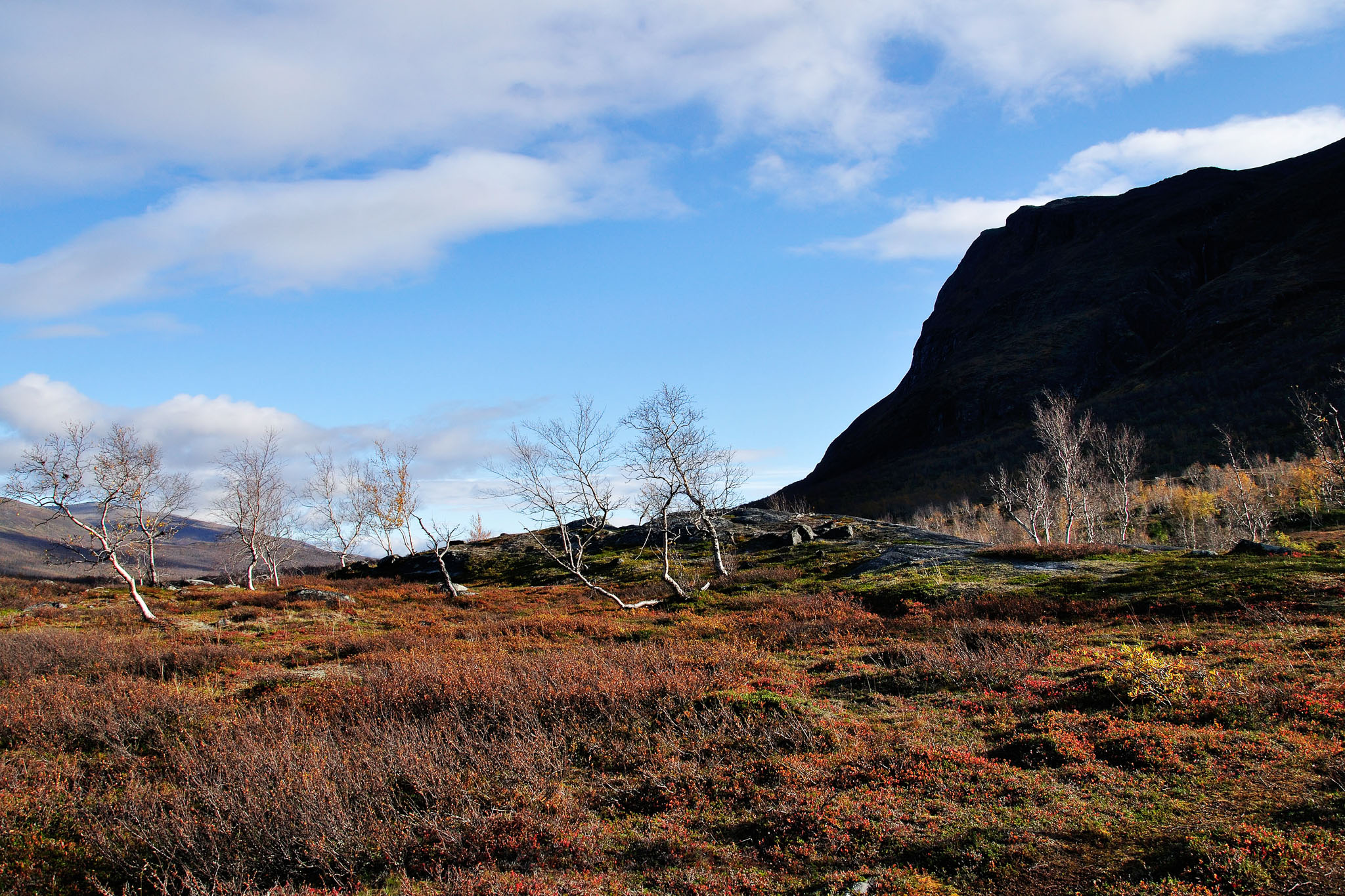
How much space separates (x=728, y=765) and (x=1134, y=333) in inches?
5709

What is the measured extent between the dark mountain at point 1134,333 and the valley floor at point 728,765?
234ft

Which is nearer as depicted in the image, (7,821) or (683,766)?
(7,821)

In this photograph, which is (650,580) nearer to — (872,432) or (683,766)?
(683,766)

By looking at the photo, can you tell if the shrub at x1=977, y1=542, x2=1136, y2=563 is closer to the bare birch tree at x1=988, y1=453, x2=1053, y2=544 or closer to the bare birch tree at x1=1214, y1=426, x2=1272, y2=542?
the bare birch tree at x1=988, y1=453, x2=1053, y2=544

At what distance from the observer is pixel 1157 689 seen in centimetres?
791

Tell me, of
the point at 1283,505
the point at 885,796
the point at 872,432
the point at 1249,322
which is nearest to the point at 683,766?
the point at 885,796

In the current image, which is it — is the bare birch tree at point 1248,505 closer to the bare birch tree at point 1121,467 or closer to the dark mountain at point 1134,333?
the bare birch tree at point 1121,467

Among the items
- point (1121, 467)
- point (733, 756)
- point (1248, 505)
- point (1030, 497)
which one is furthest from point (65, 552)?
point (1121, 467)

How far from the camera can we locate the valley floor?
16.4 feet

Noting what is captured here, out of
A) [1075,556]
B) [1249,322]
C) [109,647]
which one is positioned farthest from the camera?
[1249,322]

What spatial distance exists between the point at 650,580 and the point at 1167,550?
20.9m

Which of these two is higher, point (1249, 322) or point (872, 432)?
point (1249, 322)

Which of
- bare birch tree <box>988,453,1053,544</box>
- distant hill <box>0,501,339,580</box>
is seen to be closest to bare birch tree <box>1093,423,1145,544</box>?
bare birch tree <box>988,453,1053,544</box>

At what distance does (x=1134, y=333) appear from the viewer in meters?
120
